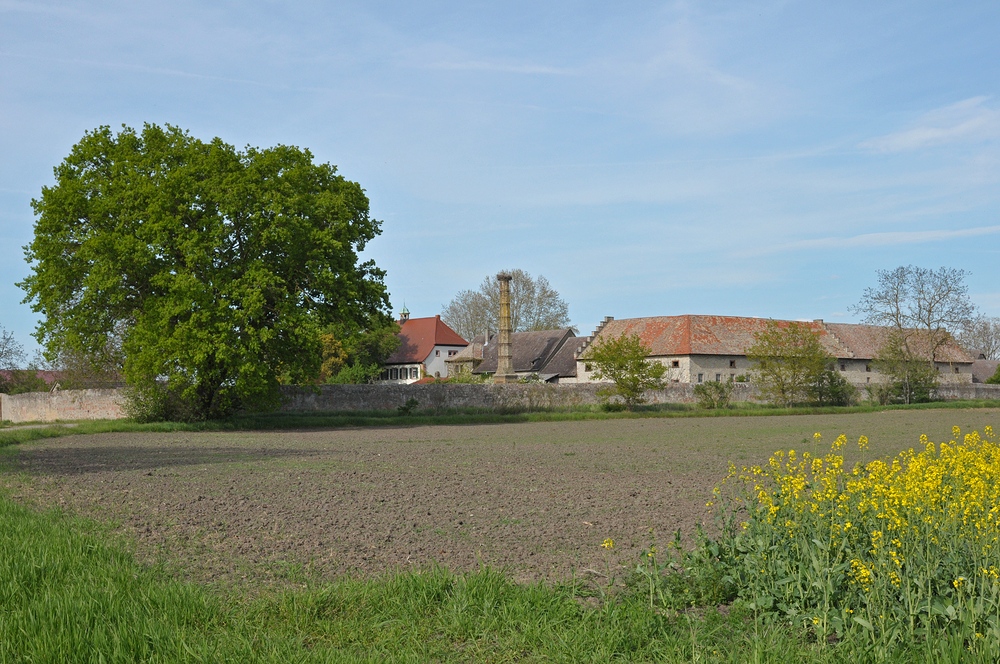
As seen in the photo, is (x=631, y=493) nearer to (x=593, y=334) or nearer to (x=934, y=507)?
(x=934, y=507)

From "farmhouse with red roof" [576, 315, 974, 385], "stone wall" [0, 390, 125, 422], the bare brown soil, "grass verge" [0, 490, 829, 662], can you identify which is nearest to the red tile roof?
"farmhouse with red roof" [576, 315, 974, 385]

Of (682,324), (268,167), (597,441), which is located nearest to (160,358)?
(268,167)

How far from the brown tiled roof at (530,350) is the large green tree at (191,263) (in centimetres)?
4818

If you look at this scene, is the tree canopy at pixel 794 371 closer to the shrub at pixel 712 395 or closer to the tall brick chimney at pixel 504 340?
the shrub at pixel 712 395

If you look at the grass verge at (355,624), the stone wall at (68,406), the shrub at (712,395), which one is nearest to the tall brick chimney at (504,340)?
the shrub at (712,395)

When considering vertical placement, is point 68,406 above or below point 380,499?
above

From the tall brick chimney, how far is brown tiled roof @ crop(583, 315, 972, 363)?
280 inches

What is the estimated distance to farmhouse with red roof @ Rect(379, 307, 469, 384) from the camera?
98.6 m

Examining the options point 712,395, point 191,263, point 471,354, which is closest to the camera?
point 191,263

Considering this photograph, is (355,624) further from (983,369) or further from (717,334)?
(983,369)

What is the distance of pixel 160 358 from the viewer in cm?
3381

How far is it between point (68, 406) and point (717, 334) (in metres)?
50.2

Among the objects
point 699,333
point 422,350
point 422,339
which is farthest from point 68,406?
point 422,339

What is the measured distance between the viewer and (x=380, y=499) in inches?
498
